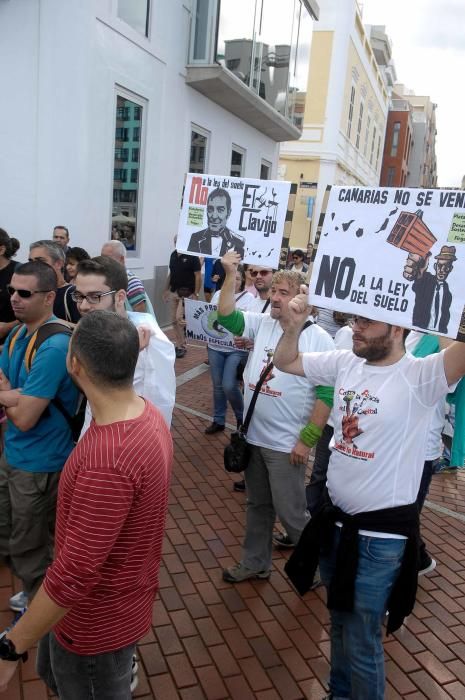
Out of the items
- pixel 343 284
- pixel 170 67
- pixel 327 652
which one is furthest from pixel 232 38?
pixel 327 652

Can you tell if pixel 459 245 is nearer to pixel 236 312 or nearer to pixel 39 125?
pixel 236 312

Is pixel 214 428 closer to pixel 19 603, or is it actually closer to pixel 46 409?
pixel 19 603

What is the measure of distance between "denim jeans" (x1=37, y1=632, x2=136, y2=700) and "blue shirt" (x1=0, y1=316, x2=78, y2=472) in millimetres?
978

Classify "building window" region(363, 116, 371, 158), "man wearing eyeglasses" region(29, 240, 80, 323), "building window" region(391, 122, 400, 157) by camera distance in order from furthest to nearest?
"building window" region(391, 122, 400, 157), "building window" region(363, 116, 371, 158), "man wearing eyeglasses" region(29, 240, 80, 323)

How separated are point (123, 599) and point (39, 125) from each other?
7055 millimetres

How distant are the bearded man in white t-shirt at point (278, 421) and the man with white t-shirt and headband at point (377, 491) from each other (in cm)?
81

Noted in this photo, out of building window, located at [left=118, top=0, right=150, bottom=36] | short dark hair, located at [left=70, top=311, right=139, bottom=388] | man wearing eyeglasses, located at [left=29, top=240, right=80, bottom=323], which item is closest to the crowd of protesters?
short dark hair, located at [left=70, top=311, right=139, bottom=388]

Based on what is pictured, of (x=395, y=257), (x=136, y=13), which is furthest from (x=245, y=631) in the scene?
(x=136, y=13)

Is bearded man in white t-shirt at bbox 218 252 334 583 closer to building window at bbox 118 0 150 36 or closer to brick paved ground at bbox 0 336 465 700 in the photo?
brick paved ground at bbox 0 336 465 700

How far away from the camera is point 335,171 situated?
24.2 metres

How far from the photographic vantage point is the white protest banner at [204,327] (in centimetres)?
556

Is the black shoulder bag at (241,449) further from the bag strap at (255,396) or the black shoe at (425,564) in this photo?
the black shoe at (425,564)

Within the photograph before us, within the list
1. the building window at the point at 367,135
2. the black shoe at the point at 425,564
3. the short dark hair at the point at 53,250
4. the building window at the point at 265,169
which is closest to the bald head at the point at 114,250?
the short dark hair at the point at 53,250

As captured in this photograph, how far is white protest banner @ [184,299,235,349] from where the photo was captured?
18.2 feet
